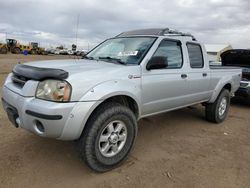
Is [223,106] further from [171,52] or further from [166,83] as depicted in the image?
[166,83]

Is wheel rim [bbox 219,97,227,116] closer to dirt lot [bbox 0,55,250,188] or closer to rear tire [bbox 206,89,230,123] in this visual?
rear tire [bbox 206,89,230,123]

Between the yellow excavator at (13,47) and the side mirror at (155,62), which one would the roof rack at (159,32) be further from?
the yellow excavator at (13,47)

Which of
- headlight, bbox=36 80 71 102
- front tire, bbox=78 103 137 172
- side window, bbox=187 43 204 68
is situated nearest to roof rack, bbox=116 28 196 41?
side window, bbox=187 43 204 68

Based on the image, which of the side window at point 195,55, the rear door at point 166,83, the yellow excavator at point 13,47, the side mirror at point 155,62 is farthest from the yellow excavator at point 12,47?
the side mirror at point 155,62

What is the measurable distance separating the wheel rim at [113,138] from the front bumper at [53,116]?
41cm

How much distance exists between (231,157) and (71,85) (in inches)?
109

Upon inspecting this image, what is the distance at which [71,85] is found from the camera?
2709 mm

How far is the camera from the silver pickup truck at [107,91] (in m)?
2.72

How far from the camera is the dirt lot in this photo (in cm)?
300

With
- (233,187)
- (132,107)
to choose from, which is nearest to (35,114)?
(132,107)

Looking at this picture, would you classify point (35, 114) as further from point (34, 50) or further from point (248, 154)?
point (34, 50)

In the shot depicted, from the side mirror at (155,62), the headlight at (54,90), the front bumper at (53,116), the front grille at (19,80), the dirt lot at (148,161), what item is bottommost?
the dirt lot at (148,161)

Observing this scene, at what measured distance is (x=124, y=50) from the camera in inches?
157

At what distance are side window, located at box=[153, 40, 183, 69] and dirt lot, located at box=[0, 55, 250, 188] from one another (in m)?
1.39
